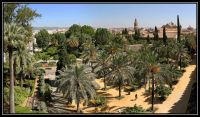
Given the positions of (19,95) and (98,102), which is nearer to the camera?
(19,95)

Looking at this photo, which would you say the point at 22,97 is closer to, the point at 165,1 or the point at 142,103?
the point at 142,103

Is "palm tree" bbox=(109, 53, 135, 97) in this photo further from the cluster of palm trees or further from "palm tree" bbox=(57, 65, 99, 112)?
"palm tree" bbox=(57, 65, 99, 112)

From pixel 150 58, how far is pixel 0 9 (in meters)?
21.0

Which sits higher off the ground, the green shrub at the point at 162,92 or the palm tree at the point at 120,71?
the palm tree at the point at 120,71

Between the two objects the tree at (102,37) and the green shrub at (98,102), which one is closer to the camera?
the green shrub at (98,102)

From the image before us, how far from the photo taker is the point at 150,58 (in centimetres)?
3662

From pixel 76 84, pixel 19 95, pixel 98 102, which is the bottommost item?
pixel 98 102

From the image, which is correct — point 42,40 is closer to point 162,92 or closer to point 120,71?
point 120,71

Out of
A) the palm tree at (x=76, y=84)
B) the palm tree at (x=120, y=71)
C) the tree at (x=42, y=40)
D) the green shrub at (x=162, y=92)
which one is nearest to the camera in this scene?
the palm tree at (x=76, y=84)

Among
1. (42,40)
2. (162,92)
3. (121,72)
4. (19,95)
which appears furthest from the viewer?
(42,40)

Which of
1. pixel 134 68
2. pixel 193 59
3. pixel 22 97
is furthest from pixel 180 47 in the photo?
pixel 22 97

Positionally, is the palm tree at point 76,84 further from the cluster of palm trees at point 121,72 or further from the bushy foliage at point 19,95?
the bushy foliage at point 19,95

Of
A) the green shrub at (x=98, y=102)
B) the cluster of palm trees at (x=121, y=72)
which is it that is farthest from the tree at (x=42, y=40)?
the green shrub at (x=98, y=102)

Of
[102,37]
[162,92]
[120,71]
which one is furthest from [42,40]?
[162,92]
